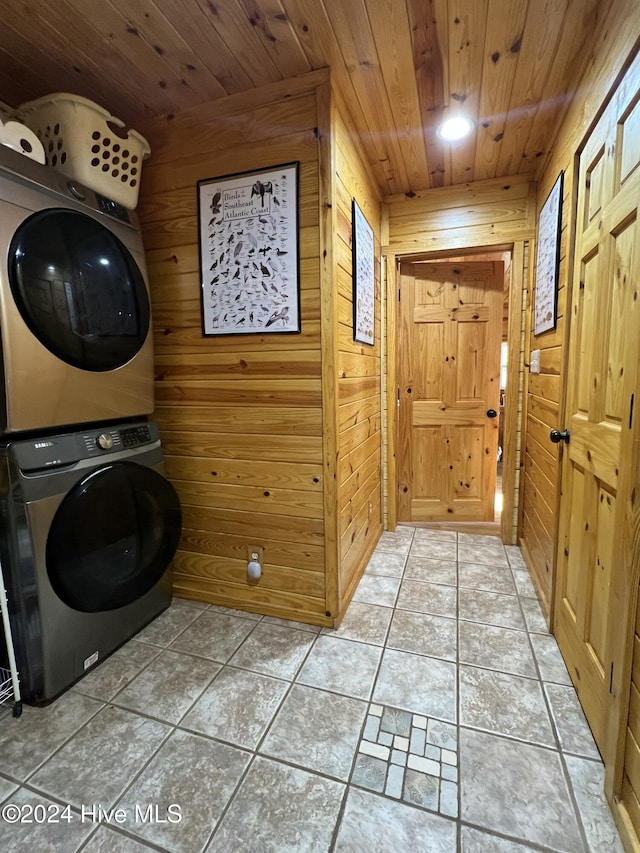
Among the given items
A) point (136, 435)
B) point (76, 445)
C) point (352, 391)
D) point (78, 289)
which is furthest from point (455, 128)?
point (76, 445)

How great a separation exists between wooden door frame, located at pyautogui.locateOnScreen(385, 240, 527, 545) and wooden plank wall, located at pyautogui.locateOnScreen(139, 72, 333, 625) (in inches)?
50.1

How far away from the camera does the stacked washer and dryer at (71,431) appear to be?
125 centimetres

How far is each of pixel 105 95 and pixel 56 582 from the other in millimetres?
2012

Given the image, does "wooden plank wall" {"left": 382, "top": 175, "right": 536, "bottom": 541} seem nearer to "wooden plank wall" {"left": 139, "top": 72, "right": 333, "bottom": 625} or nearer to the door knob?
the door knob

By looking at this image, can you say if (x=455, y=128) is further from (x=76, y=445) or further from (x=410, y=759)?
(x=410, y=759)

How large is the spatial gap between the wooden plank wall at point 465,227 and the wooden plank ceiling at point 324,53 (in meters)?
0.57

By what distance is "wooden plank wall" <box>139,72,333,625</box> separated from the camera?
1661 mm

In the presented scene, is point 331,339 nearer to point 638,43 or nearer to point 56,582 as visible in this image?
point 638,43

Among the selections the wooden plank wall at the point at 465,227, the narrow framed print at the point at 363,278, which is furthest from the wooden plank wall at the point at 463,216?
the narrow framed print at the point at 363,278

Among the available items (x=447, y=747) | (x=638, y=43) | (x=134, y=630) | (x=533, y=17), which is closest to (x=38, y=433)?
(x=134, y=630)

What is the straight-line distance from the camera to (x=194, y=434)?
6.36 feet

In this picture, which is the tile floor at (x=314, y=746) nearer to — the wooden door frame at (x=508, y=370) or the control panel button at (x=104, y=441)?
the control panel button at (x=104, y=441)

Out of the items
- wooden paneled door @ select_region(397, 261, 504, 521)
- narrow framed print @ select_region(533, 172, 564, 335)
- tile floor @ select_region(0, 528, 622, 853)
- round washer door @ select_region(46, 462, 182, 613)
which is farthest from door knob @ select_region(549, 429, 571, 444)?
round washer door @ select_region(46, 462, 182, 613)

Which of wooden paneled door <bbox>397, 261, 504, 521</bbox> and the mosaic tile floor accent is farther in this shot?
wooden paneled door <bbox>397, 261, 504, 521</bbox>
